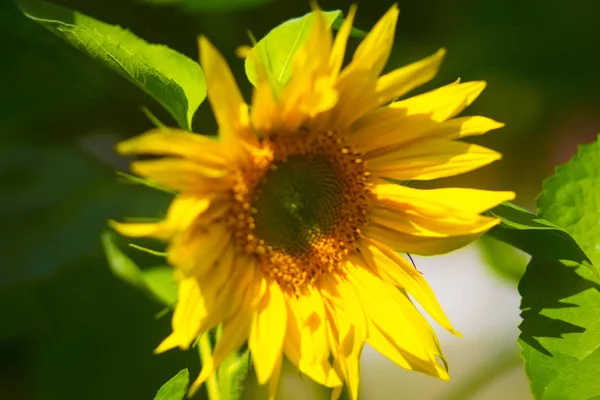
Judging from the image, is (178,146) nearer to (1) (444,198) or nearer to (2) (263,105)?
(2) (263,105)

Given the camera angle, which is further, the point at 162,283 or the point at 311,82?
the point at 162,283

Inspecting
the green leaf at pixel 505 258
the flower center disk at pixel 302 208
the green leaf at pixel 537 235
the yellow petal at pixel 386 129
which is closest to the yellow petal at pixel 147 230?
A: the flower center disk at pixel 302 208

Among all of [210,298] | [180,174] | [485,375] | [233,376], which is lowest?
[485,375]

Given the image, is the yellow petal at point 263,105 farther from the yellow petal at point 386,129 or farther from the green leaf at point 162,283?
the green leaf at point 162,283

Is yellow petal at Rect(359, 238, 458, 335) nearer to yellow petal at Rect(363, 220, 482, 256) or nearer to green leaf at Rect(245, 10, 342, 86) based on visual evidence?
yellow petal at Rect(363, 220, 482, 256)

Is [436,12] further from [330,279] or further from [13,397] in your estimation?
[13,397]

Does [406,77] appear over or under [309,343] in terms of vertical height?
over

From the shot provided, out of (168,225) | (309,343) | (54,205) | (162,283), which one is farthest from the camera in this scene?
(54,205)

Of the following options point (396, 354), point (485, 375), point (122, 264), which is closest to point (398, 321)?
point (396, 354)
